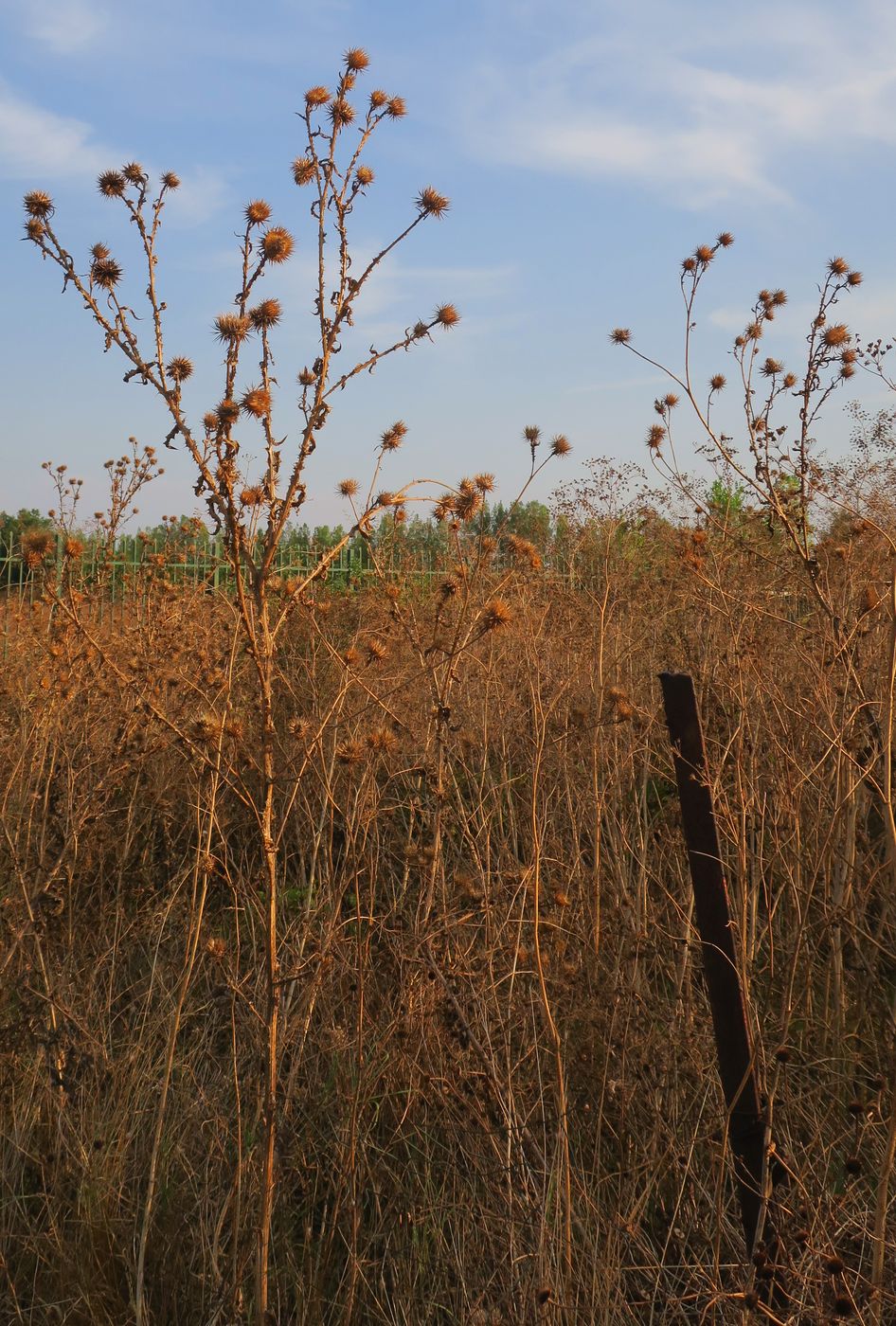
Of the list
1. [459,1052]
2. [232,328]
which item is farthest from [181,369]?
[459,1052]

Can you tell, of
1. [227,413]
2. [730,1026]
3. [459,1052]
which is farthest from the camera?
[459,1052]

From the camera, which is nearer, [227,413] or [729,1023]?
[227,413]

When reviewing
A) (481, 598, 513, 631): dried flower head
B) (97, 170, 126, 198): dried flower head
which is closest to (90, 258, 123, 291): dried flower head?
(97, 170, 126, 198): dried flower head

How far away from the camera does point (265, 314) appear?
187 cm

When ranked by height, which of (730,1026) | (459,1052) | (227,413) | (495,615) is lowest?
(459,1052)

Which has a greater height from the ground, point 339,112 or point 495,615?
point 339,112

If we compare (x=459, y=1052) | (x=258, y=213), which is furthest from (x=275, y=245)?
(x=459, y=1052)

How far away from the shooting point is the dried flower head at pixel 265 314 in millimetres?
1871

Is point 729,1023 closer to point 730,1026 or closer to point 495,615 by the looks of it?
point 730,1026

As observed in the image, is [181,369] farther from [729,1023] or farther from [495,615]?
[729,1023]

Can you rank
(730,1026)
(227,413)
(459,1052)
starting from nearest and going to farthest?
(227,413), (730,1026), (459,1052)

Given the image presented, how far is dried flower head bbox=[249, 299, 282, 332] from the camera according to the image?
73.7 inches

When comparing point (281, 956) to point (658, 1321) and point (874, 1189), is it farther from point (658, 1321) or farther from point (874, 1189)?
point (874, 1189)

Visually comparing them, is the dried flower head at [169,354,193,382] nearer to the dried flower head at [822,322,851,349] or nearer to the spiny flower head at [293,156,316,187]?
the spiny flower head at [293,156,316,187]
